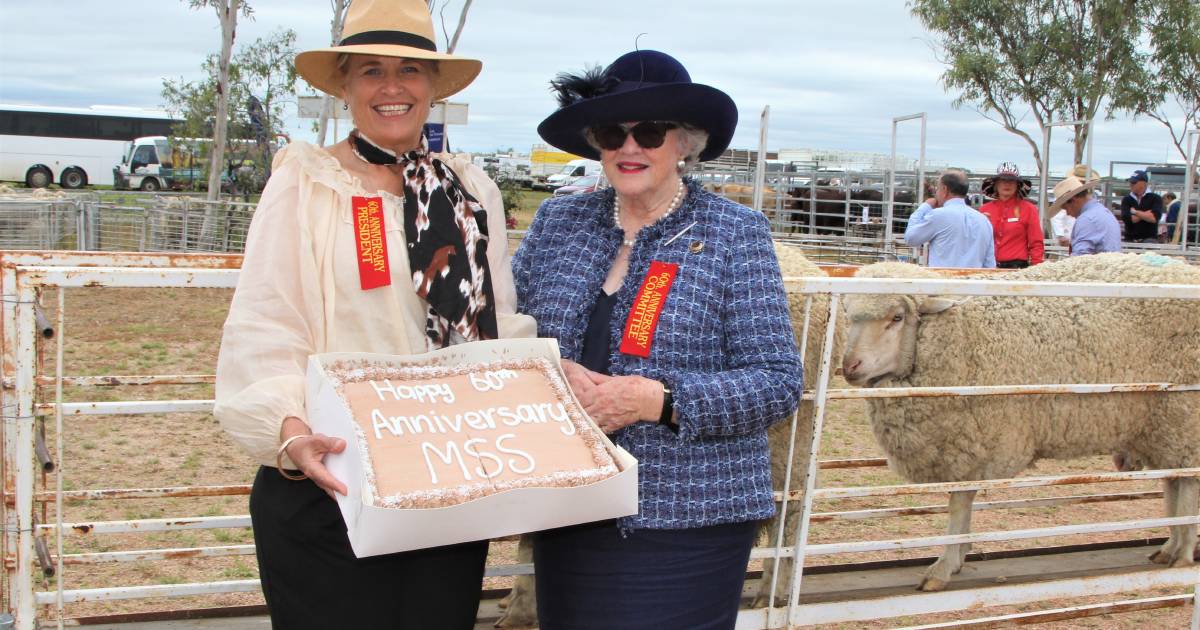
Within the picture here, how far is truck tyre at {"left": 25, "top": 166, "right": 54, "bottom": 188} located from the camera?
35000mm

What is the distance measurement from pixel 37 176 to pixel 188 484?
34531mm

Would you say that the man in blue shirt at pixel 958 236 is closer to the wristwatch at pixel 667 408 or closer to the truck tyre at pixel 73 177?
the wristwatch at pixel 667 408

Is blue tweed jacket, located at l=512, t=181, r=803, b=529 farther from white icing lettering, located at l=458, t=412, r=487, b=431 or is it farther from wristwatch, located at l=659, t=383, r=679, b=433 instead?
white icing lettering, located at l=458, t=412, r=487, b=431

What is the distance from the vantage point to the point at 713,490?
2107 mm

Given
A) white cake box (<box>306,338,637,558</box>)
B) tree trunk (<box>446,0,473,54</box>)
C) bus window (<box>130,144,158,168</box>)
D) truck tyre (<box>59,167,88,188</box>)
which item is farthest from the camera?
truck tyre (<box>59,167,88,188</box>)

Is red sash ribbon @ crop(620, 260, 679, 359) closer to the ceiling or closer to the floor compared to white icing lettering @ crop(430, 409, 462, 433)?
closer to the ceiling

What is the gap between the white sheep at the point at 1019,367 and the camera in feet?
15.0

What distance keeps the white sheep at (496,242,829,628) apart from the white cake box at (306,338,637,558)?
216 cm

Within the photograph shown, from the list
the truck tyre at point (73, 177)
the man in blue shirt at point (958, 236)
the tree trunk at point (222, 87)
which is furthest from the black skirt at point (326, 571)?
the truck tyre at point (73, 177)

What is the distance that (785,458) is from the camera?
405 cm

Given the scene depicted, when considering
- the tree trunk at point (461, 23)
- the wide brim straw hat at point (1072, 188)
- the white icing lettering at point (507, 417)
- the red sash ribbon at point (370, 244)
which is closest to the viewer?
the white icing lettering at point (507, 417)

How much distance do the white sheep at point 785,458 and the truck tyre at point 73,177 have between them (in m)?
36.5

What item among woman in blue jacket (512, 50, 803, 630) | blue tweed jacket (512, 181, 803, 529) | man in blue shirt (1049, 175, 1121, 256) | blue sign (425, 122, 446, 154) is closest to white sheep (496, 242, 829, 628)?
woman in blue jacket (512, 50, 803, 630)

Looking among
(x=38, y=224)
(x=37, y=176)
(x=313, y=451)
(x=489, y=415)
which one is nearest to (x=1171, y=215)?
(x=38, y=224)
